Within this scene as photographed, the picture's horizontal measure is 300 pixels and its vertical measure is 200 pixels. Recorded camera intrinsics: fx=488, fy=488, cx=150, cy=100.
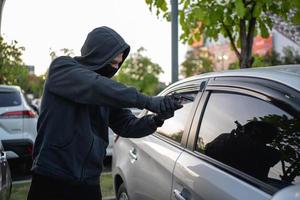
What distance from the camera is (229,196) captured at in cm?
231

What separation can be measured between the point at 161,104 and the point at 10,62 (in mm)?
12067

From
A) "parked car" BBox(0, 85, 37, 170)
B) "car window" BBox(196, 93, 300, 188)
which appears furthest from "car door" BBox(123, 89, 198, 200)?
"parked car" BBox(0, 85, 37, 170)

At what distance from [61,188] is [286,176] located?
1169 mm

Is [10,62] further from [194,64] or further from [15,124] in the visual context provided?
[194,64]

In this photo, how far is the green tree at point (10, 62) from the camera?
1329 cm

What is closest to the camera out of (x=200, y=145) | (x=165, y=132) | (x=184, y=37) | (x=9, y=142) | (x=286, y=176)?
(x=286, y=176)

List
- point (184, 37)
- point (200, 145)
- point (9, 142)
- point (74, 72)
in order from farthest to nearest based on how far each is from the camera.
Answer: point (9, 142)
point (184, 37)
point (200, 145)
point (74, 72)

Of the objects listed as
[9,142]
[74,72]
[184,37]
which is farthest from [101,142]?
[9,142]

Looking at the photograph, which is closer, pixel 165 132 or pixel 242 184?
pixel 242 184

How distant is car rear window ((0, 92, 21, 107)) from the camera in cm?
785

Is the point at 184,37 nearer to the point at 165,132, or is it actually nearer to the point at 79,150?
the point at 165,132

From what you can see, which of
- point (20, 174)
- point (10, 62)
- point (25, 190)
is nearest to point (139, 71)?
point (10, 62)

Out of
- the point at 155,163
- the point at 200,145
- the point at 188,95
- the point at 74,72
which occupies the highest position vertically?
the point at 74,72

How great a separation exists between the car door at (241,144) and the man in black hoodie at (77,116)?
1.17 ft
